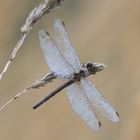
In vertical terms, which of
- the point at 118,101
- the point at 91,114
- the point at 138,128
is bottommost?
the point at 91,114

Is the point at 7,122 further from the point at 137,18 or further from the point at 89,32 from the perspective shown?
the point at 137,18

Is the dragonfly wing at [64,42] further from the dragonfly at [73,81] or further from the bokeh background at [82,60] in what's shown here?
the bokeh background at [82,60]

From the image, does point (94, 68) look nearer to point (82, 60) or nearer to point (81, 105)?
point (81, 105)

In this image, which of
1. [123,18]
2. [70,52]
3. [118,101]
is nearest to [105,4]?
[123,18]

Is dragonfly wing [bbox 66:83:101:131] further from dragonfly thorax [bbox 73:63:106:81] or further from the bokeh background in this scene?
the bokeh background

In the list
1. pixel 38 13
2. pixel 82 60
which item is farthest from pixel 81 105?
pixel 82 60

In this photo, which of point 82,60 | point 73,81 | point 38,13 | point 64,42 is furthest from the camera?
point 82,60
